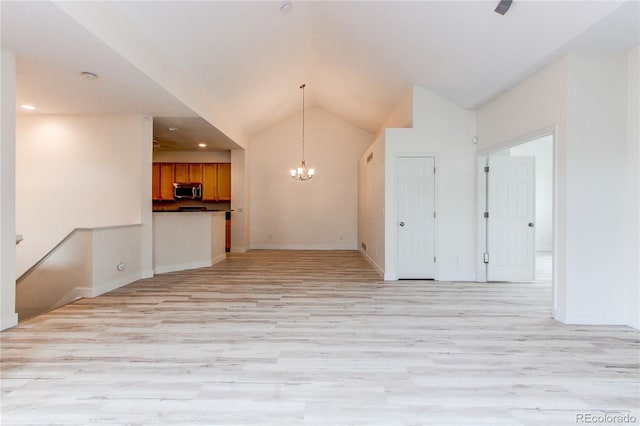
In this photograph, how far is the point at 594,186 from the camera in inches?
130

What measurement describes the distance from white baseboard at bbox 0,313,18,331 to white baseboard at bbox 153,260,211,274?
2.58m

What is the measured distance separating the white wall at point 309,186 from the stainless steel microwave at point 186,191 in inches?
62.7

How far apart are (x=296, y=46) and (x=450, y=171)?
3389mm

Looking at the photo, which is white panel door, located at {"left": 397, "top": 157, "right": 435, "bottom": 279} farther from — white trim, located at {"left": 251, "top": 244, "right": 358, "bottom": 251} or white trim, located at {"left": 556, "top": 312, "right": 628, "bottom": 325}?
white trim, located at {"left": 251, "top": 244, "right": 358, "bottom": 251}

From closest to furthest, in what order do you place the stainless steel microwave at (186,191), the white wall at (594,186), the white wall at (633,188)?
the white wall at (633,188) < the white wall at (594,186) < the stainless steel microwave at (186,191)

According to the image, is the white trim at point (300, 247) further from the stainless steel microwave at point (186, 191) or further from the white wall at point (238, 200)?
the stainless steel microwave at point (186, 191)

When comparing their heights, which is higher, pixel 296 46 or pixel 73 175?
pixel 296 46

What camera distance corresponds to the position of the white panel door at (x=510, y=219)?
206 inches

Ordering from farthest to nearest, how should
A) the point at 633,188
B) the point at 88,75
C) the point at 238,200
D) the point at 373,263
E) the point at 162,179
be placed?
the point at 162,179, the point at 238,200, the point at 373,263, the point at 88,75, the point at 633,188

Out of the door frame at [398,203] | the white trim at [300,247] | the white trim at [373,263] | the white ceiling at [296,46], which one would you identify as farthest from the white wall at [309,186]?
the door frame at [398,203]

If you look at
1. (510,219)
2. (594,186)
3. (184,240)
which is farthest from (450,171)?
(184,240)

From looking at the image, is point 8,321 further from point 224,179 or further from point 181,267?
point 224,179

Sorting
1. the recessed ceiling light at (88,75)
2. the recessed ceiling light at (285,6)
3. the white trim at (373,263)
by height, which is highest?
the recessed ceiling light at (285,6)

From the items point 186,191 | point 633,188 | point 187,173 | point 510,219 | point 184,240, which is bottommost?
point 184,240
